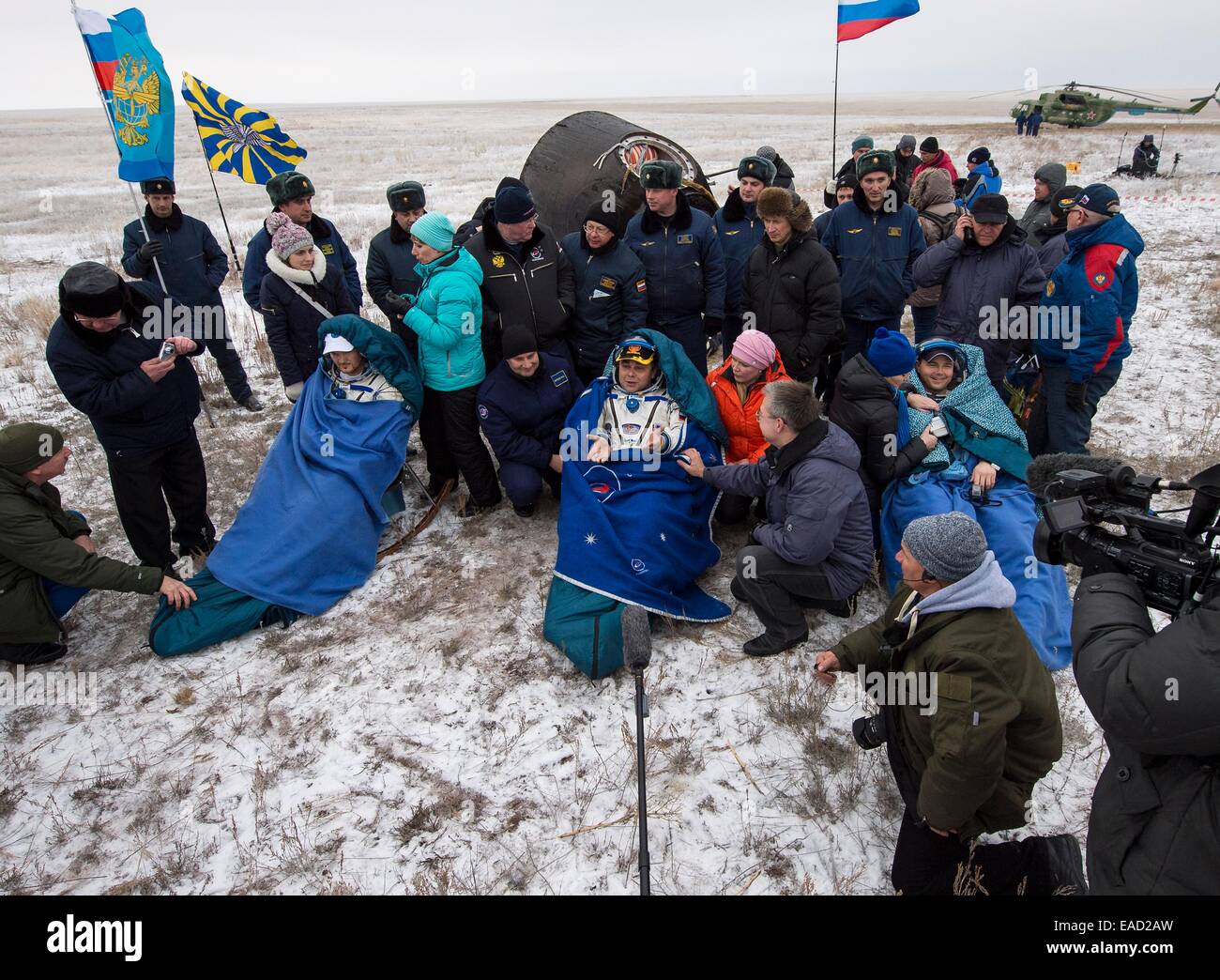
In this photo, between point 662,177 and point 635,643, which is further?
point 662,177

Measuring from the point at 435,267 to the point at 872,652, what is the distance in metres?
3.61

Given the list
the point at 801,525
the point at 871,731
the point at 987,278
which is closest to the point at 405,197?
the point at 801,525

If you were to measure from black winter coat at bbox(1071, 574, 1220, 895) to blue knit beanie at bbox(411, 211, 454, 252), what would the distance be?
13.6 feet

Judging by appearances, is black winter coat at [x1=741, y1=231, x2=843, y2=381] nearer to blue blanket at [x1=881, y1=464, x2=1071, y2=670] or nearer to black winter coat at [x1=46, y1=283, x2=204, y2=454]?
blue blanket at [x1=881, y1=464, x2=1071, y2=670]

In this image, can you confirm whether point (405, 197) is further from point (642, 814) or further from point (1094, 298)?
point (1094, 298)

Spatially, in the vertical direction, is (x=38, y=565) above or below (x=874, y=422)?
below

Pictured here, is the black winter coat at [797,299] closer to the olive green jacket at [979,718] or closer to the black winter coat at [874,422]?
the black winter coat at [874,422]

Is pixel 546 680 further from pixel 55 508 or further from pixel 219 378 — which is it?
pixel 219 378

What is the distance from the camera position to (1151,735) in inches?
68.2

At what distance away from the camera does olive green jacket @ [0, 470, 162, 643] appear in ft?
11.8

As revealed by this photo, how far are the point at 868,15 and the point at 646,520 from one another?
23.5 feet

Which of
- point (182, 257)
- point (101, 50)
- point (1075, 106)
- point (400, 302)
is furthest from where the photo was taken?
point (1075, 106)

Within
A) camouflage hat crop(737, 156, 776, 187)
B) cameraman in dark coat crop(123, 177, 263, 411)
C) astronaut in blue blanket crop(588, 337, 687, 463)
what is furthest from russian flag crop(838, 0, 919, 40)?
cameraman in dark coat crop(123, 177, 263, 411)
